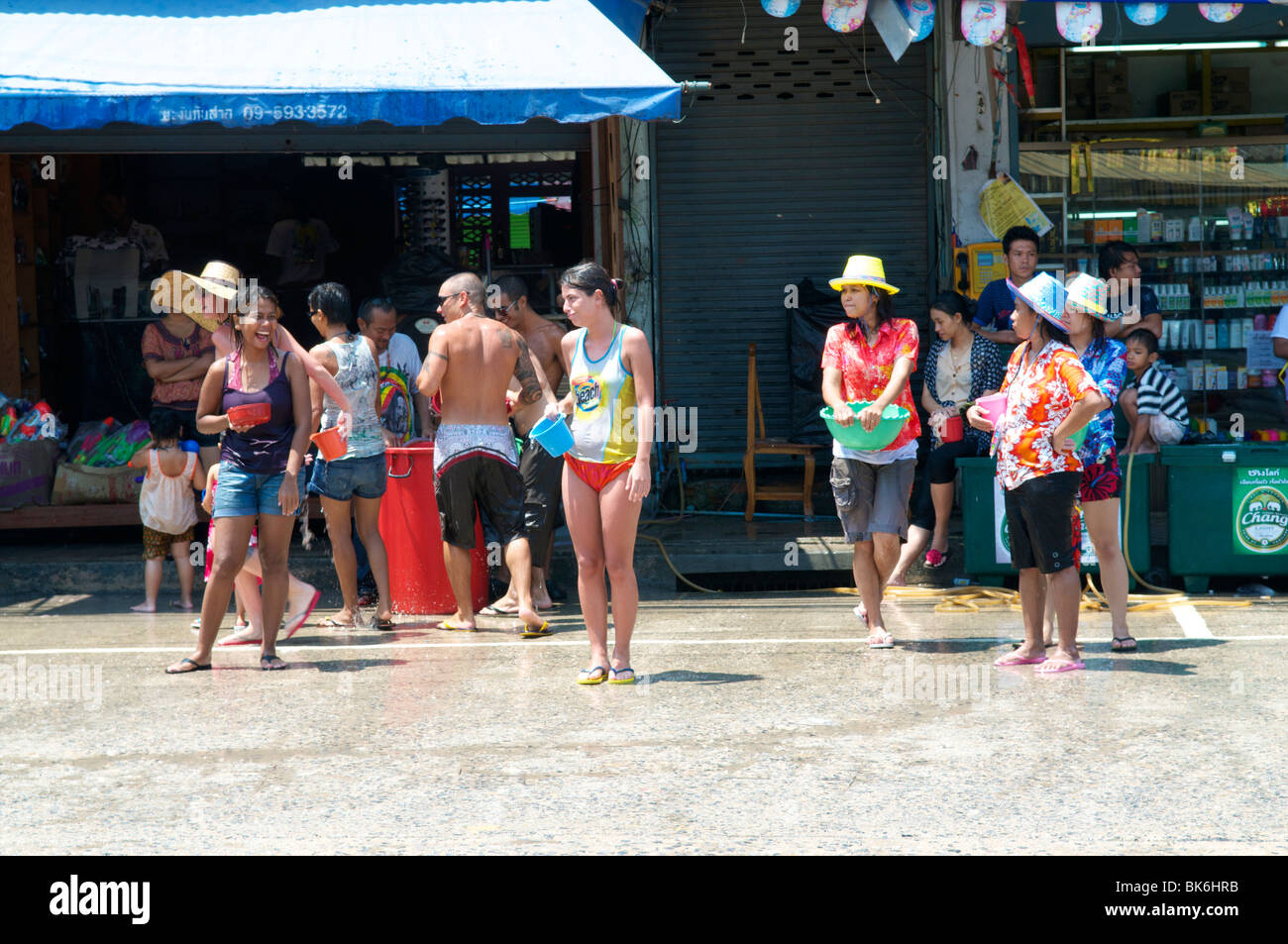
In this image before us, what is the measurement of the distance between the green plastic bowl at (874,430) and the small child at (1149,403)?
8.09ft

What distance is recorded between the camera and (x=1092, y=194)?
12000 mm

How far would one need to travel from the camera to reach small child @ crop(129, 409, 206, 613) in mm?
9117

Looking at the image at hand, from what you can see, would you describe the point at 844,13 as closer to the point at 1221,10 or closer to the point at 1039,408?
the point at 1221,10

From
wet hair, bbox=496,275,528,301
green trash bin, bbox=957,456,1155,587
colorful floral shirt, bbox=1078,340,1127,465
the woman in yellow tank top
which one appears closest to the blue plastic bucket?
the woman in yellow tank top

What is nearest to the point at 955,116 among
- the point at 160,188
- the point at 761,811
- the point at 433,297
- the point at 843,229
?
the point at 843,229

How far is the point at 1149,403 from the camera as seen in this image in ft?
29.6

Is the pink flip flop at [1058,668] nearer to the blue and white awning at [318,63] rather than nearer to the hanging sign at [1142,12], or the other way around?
the blue and white awning at [318,63]

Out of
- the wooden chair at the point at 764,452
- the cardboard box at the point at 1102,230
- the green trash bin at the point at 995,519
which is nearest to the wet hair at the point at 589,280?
the green trash bin at the point at 995,519

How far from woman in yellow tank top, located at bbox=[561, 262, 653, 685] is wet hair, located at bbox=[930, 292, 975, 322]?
3.28 m

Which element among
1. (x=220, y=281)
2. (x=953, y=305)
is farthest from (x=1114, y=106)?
(x=220, y=281)

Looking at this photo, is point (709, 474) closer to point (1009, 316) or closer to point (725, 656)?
point (1009, 316)

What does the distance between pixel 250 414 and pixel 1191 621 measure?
5253 millimetres

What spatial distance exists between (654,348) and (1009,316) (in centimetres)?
301

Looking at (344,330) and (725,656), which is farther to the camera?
(344,330)
